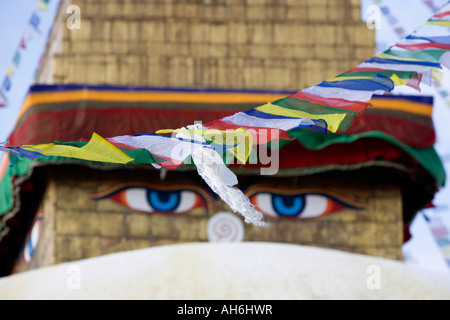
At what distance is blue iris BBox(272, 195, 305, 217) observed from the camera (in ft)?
32.9

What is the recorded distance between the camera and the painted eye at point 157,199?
9938 mm

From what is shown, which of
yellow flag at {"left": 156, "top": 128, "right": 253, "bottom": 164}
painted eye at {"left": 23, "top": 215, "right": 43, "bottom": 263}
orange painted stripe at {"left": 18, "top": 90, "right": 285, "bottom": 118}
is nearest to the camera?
yellow flag at {"left": 156, "top": 128, "right": 253, "bottom": 164}

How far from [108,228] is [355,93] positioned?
5.64 m

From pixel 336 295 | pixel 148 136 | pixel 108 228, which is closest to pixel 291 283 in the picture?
pixel 336 295

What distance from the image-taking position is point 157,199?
32.7 feet

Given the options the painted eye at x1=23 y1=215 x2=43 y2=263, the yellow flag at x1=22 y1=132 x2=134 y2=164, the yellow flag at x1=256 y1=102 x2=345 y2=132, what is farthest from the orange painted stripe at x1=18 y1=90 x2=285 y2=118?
the yellow flag at x1=22 y1=132 x2=134 y2=164

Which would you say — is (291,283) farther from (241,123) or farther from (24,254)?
(24,254)

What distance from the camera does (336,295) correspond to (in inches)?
245

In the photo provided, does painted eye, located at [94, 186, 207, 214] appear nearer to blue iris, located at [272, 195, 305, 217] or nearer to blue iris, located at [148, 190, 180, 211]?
blue iris, located at [148, 190, 180, 211]

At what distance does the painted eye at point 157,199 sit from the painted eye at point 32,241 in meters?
1.02

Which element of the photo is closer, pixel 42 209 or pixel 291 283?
pixel 291 283

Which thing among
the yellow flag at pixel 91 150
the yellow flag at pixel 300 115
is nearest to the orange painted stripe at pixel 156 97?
the yellow flag at pixel 300 115

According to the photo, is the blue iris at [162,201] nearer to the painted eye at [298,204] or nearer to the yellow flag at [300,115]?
the painted eye at [298,204]
